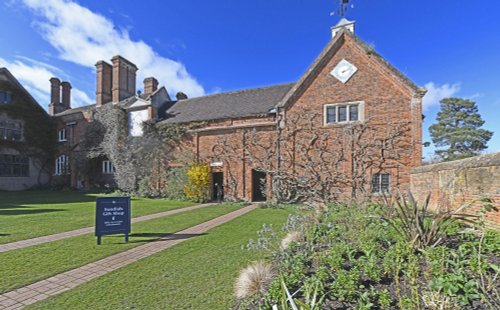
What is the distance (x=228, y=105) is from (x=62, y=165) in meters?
19.6

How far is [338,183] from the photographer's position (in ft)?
49.5

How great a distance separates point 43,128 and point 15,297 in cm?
2927

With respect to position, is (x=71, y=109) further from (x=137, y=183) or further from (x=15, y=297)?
(x=15, y=297)

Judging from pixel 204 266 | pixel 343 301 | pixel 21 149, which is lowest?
pixel 204 266

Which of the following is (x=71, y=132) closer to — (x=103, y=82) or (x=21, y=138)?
(x=21, y=138)

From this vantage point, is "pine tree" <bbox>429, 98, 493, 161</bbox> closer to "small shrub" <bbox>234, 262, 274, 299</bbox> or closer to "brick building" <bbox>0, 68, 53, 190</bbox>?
"small shrub" <bbox>234, 262, 274, 299</bbox>

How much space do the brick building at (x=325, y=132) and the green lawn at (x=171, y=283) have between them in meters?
7.74

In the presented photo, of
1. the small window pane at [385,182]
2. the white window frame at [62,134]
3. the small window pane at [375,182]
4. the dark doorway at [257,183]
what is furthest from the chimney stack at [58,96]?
the small window pane at [385,182]

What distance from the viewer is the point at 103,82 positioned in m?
25.4

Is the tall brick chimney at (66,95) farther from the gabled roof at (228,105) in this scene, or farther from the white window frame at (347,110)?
the white window frame at (347,110)

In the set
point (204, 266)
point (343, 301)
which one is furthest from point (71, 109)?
point (343, 301)

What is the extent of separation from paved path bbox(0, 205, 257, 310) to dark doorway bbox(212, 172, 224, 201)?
1112 centimetres

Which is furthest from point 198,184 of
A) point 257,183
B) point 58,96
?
point 58,96

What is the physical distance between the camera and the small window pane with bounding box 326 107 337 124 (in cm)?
1573
